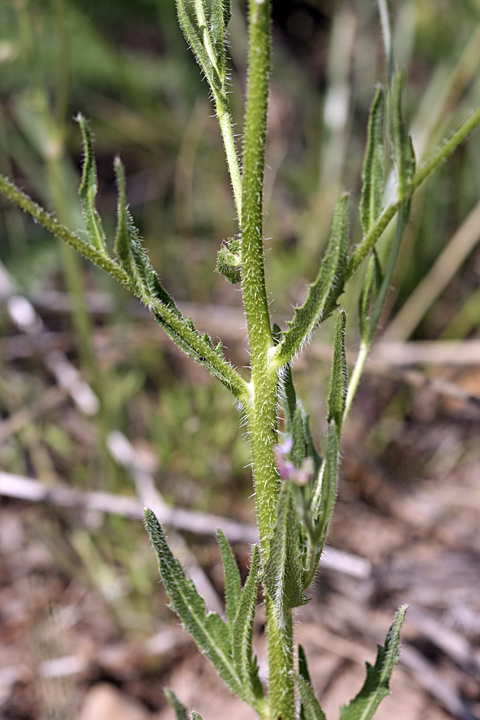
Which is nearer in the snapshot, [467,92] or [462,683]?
[462,683]

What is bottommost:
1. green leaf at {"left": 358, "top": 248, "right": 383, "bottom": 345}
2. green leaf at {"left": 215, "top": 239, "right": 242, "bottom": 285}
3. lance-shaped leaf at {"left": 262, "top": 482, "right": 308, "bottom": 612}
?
lance-shaped leaf at {"left": 262, "top": 482, "right": 308, "bottom": 612}

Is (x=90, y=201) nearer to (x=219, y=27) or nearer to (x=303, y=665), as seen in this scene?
(x=219, y=27)

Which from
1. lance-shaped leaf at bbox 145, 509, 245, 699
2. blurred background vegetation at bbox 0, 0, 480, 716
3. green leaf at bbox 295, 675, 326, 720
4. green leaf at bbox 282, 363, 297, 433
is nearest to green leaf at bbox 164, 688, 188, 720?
lance-shaped leaf at bbox 145, 509, 245, 699

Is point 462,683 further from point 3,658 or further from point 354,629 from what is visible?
point 3,658

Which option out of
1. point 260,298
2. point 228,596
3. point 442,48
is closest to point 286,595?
point 228,596

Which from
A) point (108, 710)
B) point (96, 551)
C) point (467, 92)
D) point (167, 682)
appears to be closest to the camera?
point (108, 710)

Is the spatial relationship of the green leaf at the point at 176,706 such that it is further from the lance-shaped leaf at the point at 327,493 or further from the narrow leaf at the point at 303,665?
the lance-shaped leaf at the point at 327,493

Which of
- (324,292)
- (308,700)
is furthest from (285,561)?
(324,292)

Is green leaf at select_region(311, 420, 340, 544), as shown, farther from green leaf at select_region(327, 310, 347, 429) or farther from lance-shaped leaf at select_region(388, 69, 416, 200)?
lance-shaped leaf at select_region(388, 69, 416, 200)
